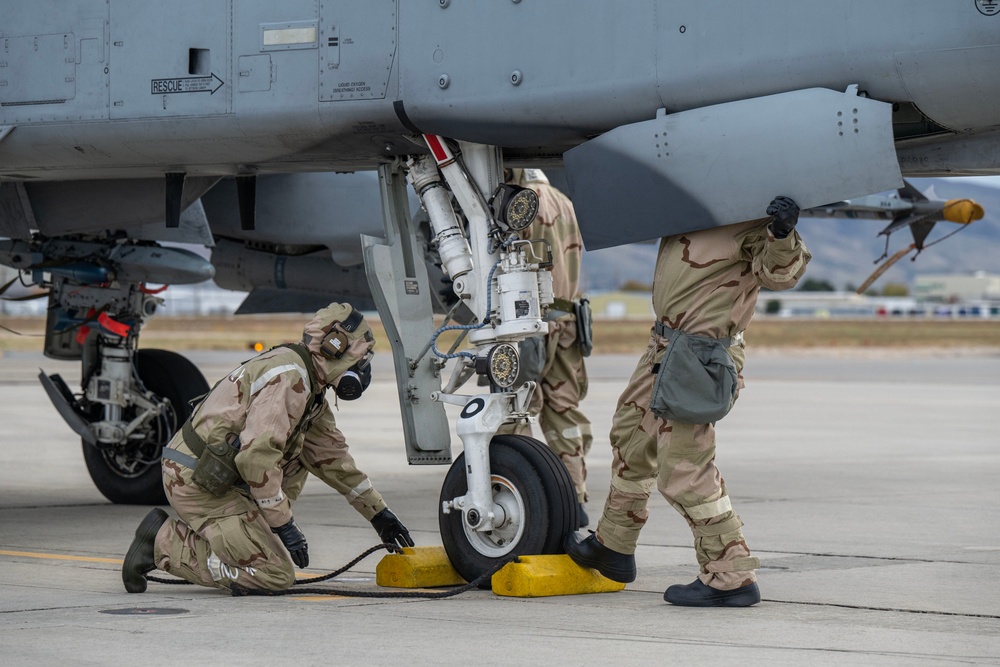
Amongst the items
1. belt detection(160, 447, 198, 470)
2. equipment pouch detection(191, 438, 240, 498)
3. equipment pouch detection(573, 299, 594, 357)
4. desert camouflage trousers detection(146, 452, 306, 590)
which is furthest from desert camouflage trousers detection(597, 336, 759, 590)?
equipment pouch detection(573, 299, 594, 357)

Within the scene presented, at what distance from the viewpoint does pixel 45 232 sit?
920 cm

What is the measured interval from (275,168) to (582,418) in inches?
99.2

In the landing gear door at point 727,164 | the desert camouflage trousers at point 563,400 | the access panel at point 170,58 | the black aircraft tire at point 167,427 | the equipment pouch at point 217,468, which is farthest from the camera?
the black aircraft tire at point 167,427

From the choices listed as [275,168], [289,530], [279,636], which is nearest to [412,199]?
[275,168]

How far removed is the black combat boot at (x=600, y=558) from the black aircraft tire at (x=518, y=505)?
3.0 inches

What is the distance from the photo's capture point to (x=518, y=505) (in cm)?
632

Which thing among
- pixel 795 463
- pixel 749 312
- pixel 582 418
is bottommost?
pixel 795 463

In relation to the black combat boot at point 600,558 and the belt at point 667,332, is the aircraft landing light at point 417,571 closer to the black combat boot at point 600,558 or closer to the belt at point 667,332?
the black combat boot at point 600,558

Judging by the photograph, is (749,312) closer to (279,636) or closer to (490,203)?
(490,203)

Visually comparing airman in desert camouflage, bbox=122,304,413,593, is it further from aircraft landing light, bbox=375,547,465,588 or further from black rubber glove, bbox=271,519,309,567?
aircraft landing light, bbox=375,547,465,588

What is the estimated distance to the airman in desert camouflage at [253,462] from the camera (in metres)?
6.26

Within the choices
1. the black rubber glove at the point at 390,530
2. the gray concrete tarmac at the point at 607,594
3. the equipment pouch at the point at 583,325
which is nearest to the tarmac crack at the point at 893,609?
the gray concrete tarmac at the point at 607,594

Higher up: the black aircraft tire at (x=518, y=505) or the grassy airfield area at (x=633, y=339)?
the black aircraft tire at (x=518, y=505)

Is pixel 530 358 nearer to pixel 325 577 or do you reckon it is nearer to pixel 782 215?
pixel 325 577
